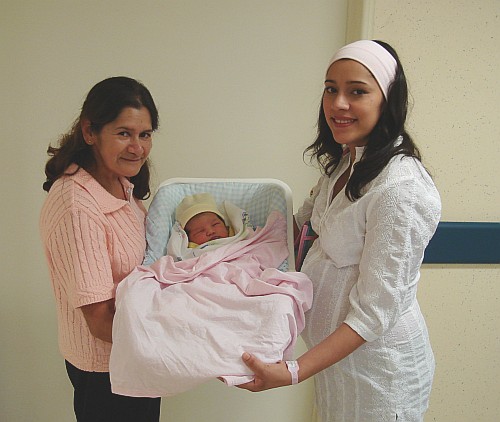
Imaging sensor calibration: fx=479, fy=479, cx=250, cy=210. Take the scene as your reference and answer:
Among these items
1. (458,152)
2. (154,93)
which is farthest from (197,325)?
(458,152)

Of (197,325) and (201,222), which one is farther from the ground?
(201,222)

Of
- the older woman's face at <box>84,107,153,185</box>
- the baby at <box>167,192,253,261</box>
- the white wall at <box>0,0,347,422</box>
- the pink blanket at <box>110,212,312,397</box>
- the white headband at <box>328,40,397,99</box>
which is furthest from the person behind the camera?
the white wall at <box>0,0,347,422</box>

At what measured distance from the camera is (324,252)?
123 centimetres

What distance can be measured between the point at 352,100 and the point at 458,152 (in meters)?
0.95

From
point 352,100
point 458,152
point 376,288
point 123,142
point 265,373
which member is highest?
point 352,100

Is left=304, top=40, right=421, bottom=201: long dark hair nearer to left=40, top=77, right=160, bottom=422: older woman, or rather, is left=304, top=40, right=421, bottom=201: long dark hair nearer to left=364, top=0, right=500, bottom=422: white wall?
left=40, top=77, right=160, bottom=422: older woman

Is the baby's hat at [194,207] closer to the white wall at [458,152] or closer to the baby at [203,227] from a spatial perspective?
the baby at [203,227]

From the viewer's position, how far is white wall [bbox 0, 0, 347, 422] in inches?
65.7

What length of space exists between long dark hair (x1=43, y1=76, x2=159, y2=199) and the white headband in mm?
517

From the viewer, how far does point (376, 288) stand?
105 centimetres

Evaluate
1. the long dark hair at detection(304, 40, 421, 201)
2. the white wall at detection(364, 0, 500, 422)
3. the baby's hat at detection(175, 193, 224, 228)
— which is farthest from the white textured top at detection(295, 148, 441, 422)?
the white wall at detection(364, 0, 500, 422)

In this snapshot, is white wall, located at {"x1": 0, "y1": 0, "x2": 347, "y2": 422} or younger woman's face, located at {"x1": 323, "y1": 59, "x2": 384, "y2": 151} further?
white wall, located at {"x1": 0, "y1": 0, "x2": 347, "y2": 422}

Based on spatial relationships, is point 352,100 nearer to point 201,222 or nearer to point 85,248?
point 201,222

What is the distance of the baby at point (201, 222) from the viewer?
1.35m
